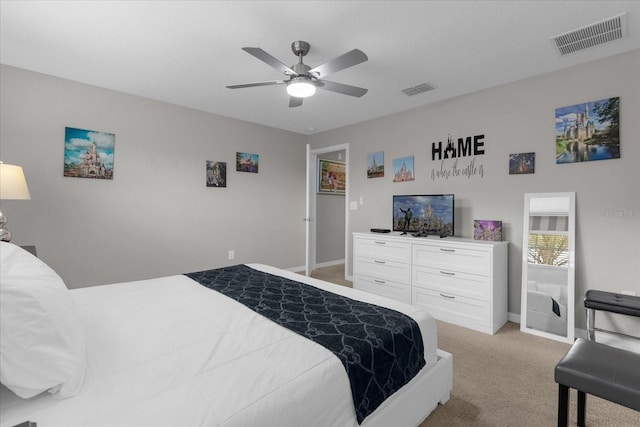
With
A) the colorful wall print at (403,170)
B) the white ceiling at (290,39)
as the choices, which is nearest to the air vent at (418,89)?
the white ceiling at (290,39)

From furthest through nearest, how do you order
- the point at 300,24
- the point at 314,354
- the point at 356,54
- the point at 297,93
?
the point at 297,93, the point at 300,24, the point at 356,54, the point at 314,354

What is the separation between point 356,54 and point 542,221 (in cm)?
238

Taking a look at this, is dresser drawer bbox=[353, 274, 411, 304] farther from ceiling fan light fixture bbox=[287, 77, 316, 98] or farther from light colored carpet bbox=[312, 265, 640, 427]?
ceiling fan light fixture bbox=[287, 77, 316, 98]

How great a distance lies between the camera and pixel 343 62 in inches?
83.0

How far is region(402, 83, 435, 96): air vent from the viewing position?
10.6 ft

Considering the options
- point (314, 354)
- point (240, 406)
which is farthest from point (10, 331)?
point (314, 354)

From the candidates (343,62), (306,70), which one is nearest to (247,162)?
(306,70)

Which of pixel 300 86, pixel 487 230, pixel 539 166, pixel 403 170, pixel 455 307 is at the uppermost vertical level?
pixel 300 86

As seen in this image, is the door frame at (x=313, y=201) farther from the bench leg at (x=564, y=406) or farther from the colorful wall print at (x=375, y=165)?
the bench leg at (x=564, y=406)

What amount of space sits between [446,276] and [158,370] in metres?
2.82

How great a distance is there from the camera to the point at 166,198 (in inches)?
153

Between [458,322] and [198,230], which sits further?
[198,230]

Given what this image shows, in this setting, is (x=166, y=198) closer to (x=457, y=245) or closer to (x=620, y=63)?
(x=457, y=245)

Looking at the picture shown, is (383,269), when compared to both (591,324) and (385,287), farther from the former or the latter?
(591,324)
